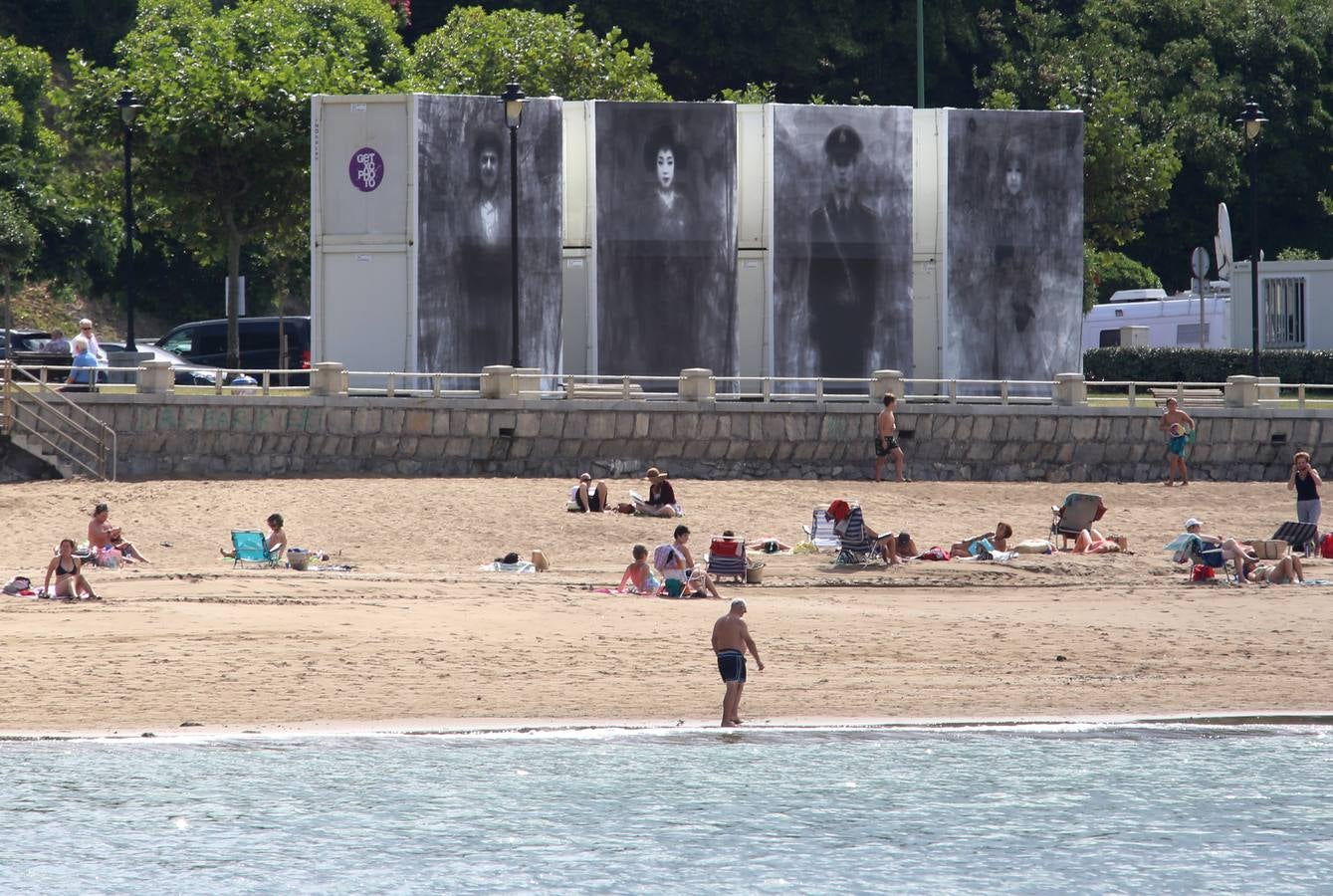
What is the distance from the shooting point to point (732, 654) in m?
17.3

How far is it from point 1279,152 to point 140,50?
36.2 metres

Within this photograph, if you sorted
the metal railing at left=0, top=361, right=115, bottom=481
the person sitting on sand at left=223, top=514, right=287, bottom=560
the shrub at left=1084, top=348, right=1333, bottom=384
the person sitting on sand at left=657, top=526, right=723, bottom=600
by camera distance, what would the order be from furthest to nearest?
the shrub at left=1084, top=348, right=1333, bottom=384, the metal railing at left=0, top=361, right=115, bottom=481, the person sitting on sand at left=223, top=514, right=287, bottom=560, the person sitting on sand at left=657, top=526, right=723, bottom=600

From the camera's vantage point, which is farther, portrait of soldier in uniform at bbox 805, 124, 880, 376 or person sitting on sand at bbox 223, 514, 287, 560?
portrait of soldier in uniform at bbox 805, 124, 880, 376

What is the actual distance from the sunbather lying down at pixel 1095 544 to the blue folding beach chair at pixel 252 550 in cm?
1092

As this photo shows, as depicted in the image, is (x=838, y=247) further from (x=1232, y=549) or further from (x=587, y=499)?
(x=1232, y=549)

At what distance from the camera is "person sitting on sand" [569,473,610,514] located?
29188mm

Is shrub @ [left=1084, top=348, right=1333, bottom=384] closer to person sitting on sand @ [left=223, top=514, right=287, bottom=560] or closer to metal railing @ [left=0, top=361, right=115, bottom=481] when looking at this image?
metal railing @ [left=0, top=361, right=115, bottom=481]

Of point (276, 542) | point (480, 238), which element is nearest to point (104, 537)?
point (276, 542)

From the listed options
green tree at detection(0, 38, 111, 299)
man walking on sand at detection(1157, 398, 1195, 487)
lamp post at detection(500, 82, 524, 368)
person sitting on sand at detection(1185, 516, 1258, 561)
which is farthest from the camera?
green tree at detection(0, 38, 111, 299)

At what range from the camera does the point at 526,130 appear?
34500mm

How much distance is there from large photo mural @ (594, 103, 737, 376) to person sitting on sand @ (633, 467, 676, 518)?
571 cm

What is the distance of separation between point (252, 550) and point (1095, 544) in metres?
11.5

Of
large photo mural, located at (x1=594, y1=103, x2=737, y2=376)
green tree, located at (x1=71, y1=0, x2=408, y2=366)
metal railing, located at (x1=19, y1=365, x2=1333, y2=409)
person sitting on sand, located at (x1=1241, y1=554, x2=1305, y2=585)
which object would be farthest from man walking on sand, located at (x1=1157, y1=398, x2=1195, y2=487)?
green tree, located at (x1=71, y1=0, x2=408, y2=366)

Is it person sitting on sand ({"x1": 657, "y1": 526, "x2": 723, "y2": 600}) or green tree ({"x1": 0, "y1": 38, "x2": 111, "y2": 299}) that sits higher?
green tree ({"x1": 0, "y1": 38, "x2": 111, "y2": 299})
